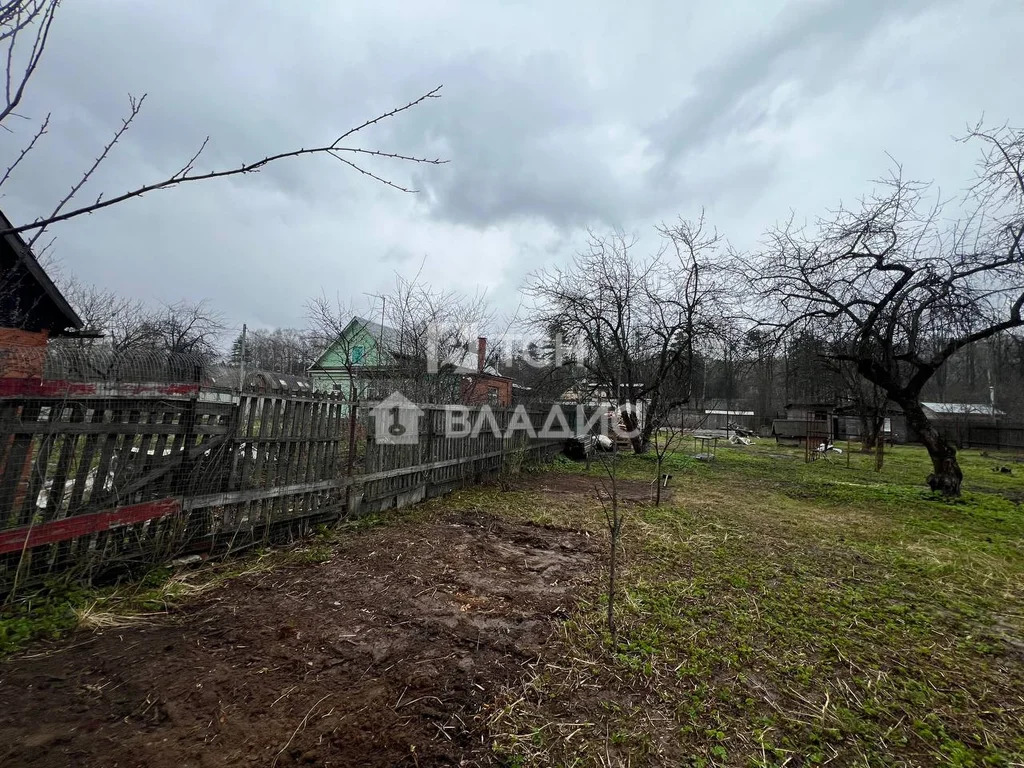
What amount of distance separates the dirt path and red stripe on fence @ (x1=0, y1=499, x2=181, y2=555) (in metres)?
0.66

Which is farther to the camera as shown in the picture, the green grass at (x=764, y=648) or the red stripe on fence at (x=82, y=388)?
the red stripe on fence at (x=82, y=388)

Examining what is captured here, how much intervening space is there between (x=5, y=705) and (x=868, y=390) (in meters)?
29.6

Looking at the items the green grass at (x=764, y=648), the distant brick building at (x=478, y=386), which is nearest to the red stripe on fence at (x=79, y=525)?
the green grass at (x=764, y=648)

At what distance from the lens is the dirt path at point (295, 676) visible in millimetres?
1616

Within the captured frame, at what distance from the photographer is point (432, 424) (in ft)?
20.3

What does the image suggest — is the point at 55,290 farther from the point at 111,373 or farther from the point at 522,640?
the point at 522,640

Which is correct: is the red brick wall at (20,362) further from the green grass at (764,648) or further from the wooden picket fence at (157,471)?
the green grass at (764,648)

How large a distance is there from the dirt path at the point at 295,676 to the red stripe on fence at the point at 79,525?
2.16ft

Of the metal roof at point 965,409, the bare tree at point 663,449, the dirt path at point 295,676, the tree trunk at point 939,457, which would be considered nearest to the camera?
the dirt path at point 295,676

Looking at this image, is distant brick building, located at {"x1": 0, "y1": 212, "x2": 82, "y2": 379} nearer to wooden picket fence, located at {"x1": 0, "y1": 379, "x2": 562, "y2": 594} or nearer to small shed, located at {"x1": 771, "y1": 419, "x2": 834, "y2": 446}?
wooden picket fence, located at {"x1": 0, "y1": 379, "x2": 562, "y2": 594}

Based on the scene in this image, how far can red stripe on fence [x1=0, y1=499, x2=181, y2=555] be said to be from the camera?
2.41m

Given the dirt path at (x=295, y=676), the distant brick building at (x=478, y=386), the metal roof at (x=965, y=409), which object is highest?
the metal roof at (x=965, y=409)

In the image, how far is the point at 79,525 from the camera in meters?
2.64

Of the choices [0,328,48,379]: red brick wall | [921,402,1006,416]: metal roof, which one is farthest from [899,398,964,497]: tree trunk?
[921,402,1006,416]: metal roof
